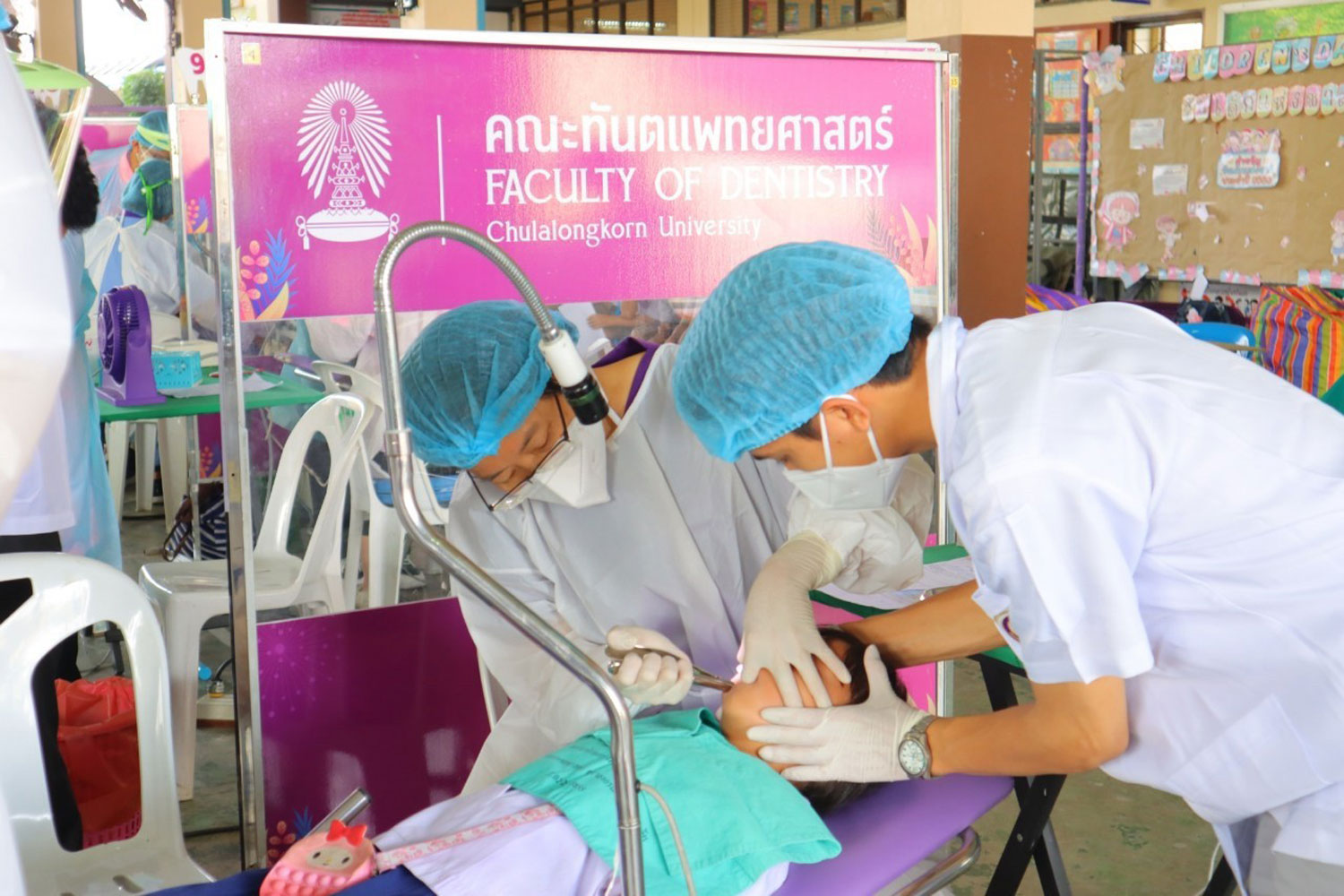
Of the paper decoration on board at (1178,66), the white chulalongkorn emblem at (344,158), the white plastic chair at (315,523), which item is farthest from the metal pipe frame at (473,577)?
the paper decoration on board at (1178,66)

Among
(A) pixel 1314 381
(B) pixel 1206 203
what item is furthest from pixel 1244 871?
(B) pixel 1206 203

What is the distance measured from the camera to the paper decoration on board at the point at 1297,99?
5.73 m

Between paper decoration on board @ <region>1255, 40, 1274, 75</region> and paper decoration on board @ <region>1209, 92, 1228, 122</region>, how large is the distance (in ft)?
0.70

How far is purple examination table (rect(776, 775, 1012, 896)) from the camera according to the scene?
1344mm

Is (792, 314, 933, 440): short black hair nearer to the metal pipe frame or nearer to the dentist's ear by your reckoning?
the dentist's ear

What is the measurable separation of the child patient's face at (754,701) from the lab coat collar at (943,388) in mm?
391

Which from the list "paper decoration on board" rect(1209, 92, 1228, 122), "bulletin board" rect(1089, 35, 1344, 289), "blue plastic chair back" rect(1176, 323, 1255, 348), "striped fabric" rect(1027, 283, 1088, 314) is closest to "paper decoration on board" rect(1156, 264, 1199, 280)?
"bulletin board" rect(1089, 35, 1344, 289)

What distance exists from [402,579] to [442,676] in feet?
0.60

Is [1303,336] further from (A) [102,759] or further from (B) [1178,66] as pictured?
(A) [102,759]

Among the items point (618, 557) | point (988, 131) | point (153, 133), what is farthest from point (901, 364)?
point (153, 133)

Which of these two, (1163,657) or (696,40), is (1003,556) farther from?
(696,40)

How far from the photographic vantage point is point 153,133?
4.23 metres

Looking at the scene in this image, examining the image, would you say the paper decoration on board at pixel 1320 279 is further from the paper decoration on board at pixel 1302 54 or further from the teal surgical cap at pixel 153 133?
the teal surgical cap at pixel 153 133

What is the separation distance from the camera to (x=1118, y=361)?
1151 millimetres
